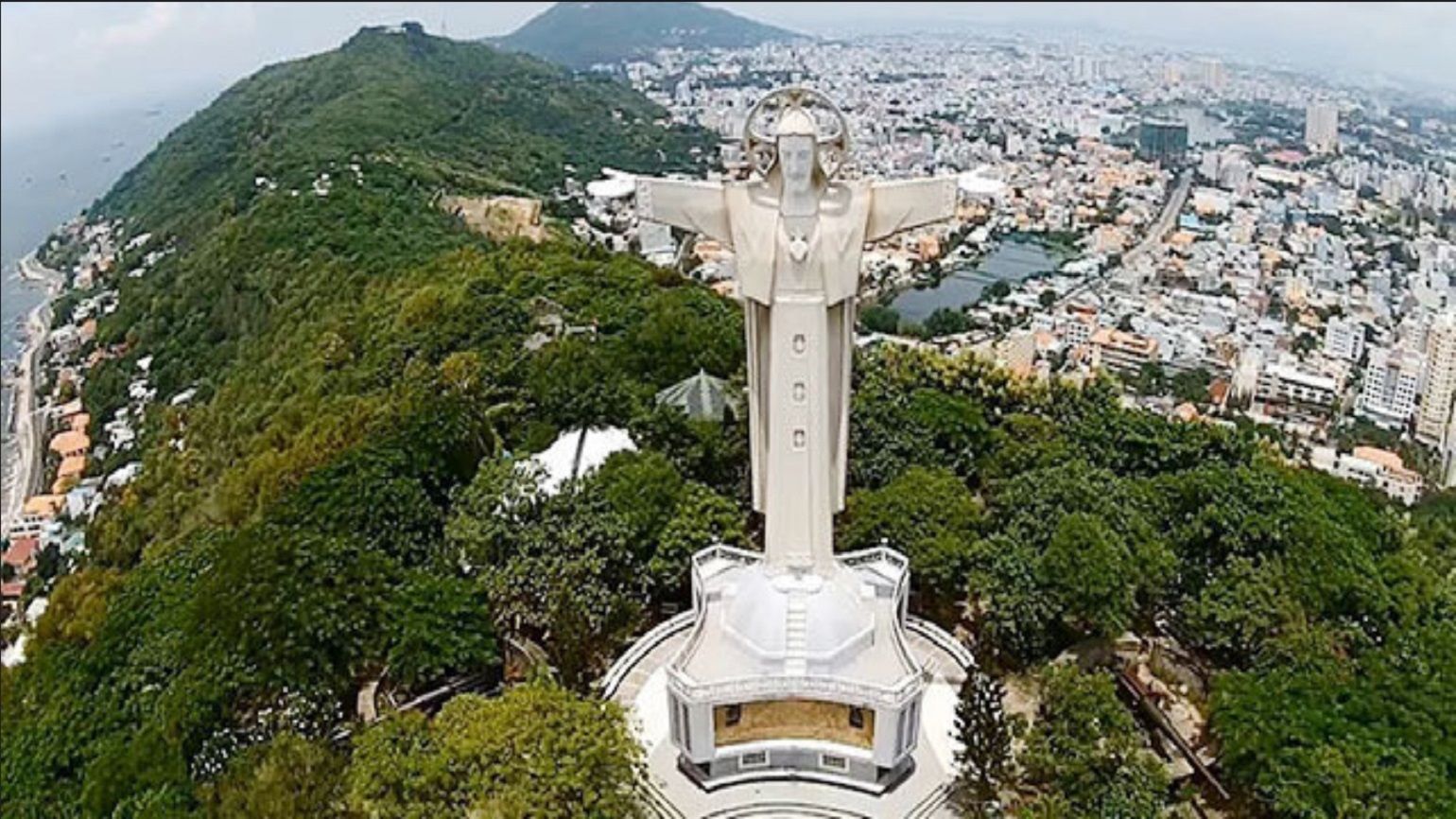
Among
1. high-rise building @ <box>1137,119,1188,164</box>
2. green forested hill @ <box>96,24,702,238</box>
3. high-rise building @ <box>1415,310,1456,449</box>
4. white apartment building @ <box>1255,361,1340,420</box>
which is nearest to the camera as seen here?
high-rise building @ <box>1415,310,1456,449</box>

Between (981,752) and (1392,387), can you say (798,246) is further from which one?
(1392,387)

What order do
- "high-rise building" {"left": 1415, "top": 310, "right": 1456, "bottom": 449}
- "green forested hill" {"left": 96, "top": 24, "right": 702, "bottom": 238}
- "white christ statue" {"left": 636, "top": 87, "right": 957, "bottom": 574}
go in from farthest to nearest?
"green forested hill" {"left": 96, "top": 24, "right": 702, "bottom": 238}
"high-rise building" {"left": 1415, "top": 310, "right": 1456, "bottom": 449}
"white christ statue" {"left": 636, "top": 87, "right": 957, "bottom": 574}

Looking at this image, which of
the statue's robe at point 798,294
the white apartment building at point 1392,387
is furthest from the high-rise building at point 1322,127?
the statue's robe at point 798,294

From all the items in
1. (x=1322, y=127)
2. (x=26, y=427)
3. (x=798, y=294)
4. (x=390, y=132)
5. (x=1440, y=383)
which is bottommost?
(x=26, y=427)

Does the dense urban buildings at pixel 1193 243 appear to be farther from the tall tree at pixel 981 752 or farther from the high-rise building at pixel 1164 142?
the tall tree at pixel 981 752

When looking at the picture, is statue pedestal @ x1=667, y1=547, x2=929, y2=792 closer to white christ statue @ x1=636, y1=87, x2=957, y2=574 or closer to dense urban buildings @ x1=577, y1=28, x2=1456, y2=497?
white christ statue @ x1=636, y1=87, x2=957, y2=574

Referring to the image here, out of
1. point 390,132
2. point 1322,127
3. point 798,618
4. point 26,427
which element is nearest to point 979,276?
point 1322,127

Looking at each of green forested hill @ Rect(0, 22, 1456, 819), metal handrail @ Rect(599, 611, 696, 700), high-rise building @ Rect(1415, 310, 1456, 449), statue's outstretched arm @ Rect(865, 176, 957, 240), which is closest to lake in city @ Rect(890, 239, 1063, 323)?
high-rise building @ Rect(1415, 310, 1456, 449)
